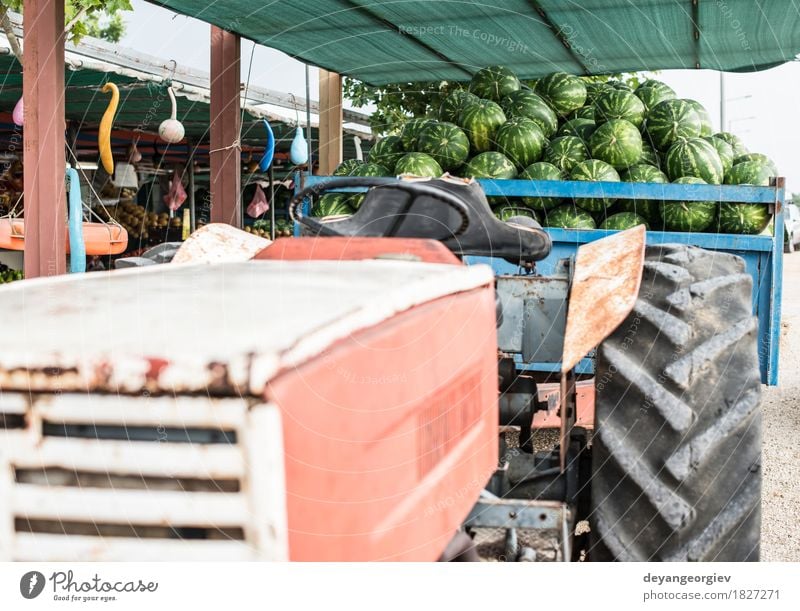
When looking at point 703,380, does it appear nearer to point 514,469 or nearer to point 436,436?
point 514,469

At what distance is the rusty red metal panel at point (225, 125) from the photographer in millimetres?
6415

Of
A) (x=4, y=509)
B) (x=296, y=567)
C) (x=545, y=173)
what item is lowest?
(x=296, y=567)

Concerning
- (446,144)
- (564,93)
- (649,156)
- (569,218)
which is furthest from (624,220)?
(564,93)

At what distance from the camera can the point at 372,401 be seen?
1.40 m

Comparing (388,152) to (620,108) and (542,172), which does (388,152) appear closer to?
(542,172)

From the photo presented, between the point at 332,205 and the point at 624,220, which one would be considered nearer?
the point at 624,220

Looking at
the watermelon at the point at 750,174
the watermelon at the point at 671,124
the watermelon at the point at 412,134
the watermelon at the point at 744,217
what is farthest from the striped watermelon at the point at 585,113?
the watermelon at the point at 744,217

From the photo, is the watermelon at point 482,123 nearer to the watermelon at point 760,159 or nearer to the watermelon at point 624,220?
the watermelon at point 624,220

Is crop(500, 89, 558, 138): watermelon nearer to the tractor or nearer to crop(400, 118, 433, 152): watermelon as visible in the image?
crop(400, 118, 433, 152): watermelon

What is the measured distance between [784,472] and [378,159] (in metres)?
3.87

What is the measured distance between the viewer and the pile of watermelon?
547 centimetres

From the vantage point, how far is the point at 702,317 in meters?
2.37

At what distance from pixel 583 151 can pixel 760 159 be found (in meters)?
1.34

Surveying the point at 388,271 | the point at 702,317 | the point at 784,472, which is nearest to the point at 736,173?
the point at 784,472
